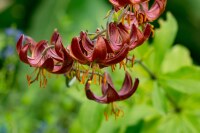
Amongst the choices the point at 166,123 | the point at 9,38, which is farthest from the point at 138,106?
the point at 9,38

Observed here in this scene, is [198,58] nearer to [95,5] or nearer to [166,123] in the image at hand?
[95,5]

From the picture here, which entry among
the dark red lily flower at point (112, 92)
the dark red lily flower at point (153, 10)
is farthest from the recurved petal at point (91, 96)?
the dark red lily flower at point (153, 10)

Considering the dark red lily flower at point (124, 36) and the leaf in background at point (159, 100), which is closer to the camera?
the dark red lily flower at point (124, 36)

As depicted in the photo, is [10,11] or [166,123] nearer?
[166,123]

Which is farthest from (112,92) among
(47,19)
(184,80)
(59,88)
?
(47,19)

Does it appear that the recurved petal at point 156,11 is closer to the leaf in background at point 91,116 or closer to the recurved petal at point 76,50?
the recurved petal at point 76,50

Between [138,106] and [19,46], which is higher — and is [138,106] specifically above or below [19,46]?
below
